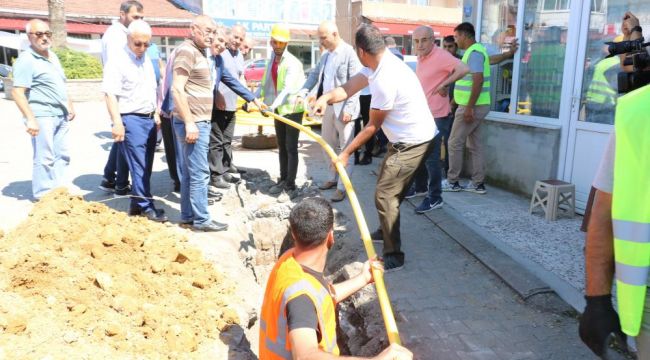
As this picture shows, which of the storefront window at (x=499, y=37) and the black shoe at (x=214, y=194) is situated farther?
the storefront window at (x=499, y=37)

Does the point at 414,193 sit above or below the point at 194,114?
below

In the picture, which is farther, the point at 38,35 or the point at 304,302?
the point at 38,35

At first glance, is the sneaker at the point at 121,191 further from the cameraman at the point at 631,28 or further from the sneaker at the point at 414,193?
the cameraman at the point at 631,28

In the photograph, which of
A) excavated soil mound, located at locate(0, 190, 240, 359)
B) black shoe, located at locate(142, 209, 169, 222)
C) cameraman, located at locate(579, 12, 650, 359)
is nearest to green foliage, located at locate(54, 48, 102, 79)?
black shoe, located at locate(142, 209, 169, 222)

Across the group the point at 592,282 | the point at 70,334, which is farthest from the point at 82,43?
the point at 592,282

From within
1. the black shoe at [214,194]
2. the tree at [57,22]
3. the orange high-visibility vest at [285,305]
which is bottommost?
the black shoe at [214,194]

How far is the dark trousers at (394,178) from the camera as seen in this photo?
4059mm

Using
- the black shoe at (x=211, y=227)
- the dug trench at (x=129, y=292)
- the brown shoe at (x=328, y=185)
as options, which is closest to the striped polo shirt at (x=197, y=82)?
the black shoe at (x=211, y=227)

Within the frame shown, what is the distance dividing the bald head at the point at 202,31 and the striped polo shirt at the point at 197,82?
0.21ft

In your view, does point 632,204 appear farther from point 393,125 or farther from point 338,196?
point 338,196

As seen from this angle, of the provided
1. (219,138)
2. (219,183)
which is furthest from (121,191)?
(219,138)

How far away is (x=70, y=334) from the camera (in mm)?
2879

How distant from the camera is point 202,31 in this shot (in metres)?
4.59

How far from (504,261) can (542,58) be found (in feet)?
9.64
